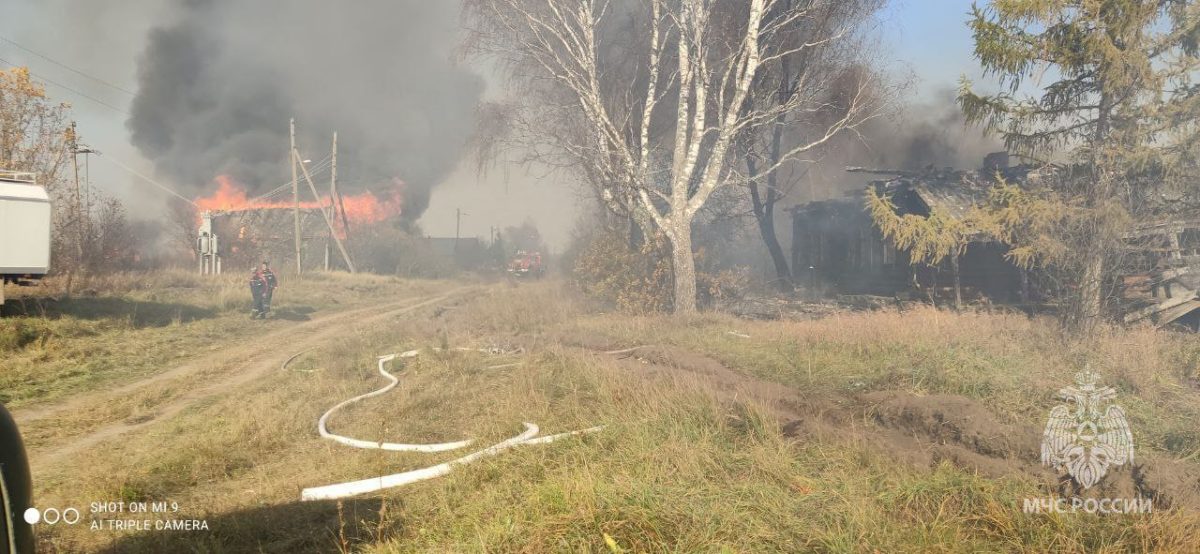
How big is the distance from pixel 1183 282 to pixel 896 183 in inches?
293

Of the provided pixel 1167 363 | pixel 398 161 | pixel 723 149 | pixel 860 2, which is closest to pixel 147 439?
pixel 723 149

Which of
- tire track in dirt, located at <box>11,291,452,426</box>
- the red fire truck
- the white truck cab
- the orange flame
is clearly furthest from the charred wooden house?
the orange flame

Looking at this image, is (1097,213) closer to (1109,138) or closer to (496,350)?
(1109,138)

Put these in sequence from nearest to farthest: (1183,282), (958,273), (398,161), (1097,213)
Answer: (1097,213), (1183,282), (958,273), (398,161)

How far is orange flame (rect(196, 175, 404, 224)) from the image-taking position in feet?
132

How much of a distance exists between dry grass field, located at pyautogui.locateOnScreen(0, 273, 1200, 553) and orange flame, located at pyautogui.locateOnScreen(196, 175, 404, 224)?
30.2 meters

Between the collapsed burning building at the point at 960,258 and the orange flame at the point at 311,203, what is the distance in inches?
1132

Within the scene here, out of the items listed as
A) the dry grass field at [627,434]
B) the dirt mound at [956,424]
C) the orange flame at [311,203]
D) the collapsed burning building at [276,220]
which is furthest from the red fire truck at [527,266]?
the dirt mound at [956,424]

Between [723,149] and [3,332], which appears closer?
[3,332]

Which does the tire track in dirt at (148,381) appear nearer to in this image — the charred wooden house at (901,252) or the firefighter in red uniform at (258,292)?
the firefighter in red uniform at (258,292)

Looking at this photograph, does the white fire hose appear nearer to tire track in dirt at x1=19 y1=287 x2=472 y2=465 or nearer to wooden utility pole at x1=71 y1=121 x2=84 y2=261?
tire track in dirt at x1=19 y1=287 x2=472 y2=465

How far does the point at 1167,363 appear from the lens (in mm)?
8781

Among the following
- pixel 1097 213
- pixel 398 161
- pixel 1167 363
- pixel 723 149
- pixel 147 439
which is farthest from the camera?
pixel 398 161

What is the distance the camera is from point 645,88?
19.5 metres
